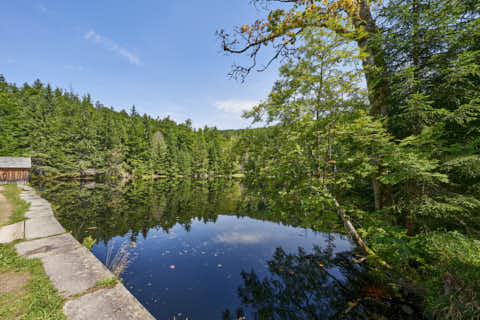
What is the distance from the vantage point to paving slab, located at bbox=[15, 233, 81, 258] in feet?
13.4

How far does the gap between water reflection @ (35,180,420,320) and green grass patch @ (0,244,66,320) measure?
197cm

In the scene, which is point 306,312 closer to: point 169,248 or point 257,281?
point 257,281

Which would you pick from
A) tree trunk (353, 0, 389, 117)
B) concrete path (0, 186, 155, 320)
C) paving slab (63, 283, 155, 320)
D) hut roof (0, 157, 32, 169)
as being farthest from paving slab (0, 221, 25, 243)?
hut roof (0, 157, 32, 169)

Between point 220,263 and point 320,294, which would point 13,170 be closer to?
point 220,263

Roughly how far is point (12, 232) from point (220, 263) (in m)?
6.70

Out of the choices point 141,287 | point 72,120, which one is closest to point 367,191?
point 141,287

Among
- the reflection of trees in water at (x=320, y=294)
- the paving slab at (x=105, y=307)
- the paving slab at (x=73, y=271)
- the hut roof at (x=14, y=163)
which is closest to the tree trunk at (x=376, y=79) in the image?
the reflection of trees in water at (x=320, y=294)

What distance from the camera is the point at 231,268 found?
5.80 m

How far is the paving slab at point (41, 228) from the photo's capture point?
17.4ft

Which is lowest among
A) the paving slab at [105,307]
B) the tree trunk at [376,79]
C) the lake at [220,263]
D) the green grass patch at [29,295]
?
the lake at [220,263]

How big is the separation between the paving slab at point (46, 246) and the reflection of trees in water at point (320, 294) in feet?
14.2

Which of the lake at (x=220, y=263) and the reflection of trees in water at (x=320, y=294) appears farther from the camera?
the lake at (x=220, y=263)

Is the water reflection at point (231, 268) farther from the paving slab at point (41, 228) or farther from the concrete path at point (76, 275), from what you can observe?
the concrete path at point (76, 275)

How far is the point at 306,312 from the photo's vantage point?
3850 millimetres
